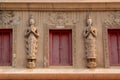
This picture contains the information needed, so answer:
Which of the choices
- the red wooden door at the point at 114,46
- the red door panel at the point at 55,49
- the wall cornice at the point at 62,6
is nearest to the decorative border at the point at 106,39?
the red wooden door at the point at 114,46

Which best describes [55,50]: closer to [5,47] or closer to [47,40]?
[47,40]

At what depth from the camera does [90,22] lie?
1402 centimetres

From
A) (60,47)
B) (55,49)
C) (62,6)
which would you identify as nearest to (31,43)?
(55,49)

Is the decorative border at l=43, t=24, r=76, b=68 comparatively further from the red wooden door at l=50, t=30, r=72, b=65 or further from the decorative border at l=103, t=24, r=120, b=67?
the decorative border at l=103, t=24, r=120, b=67

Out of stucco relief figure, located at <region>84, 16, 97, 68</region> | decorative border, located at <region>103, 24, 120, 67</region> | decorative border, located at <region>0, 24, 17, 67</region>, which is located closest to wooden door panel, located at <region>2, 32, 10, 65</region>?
decorative border, located at <region>0, 24, 17, 67</region>

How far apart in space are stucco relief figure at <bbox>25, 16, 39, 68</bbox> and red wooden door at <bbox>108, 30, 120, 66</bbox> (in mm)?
2676

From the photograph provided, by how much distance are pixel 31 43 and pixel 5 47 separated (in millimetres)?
1028

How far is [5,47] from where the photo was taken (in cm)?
1418

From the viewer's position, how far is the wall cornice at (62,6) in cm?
1416

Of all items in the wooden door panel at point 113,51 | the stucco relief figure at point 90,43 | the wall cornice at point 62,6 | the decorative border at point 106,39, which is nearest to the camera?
the stucco relief figure at point 90,43

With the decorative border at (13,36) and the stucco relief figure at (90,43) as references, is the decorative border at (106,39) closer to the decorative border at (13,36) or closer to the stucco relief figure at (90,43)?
the stucco relief figure at (90,43)

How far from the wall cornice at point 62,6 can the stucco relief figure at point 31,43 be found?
0.56 meters

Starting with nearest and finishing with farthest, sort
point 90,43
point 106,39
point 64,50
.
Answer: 1. point 90,43
2. point 106,39
3. point 64,50

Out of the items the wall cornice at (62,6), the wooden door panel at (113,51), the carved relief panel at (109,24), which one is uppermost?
the wall cornice at (62,6)
